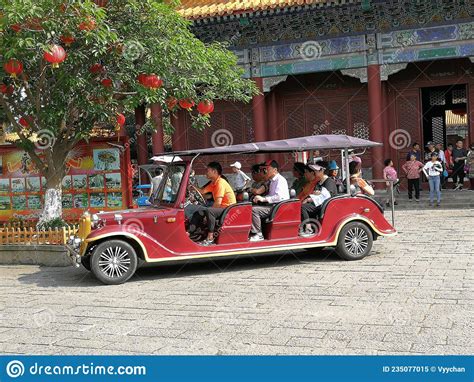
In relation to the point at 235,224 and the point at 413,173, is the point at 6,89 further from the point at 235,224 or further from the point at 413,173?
the point at 413,173

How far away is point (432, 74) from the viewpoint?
1688 cm

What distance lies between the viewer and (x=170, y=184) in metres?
8.31

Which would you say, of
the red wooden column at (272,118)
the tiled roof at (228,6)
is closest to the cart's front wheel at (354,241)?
the tiled roof at (228,6)

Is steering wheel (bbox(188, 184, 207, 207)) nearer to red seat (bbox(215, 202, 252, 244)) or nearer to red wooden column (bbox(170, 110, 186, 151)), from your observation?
red seat (bbox(215, 202, 252, 244))

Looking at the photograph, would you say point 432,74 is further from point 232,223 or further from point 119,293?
point 119,293

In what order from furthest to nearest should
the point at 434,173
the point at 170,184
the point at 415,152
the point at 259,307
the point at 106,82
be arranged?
the point at 415,152
the point at 434,173
the point at 106,82
the point at 170,184
the point at 259,307

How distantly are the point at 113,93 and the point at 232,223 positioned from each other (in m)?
3.05

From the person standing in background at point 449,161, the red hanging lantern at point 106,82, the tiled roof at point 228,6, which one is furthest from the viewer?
the person standing in background at point 449,161

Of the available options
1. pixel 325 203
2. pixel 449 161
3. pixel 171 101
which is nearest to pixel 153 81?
pixel 171 101

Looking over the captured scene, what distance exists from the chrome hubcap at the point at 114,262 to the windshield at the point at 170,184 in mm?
1028

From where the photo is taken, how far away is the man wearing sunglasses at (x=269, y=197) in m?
8.23

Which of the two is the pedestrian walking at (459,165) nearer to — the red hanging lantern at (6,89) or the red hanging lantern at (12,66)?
the red hanging lantern at (6,89)

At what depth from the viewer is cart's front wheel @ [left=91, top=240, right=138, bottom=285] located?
7422 millimetres

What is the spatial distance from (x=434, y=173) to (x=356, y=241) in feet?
22.4
